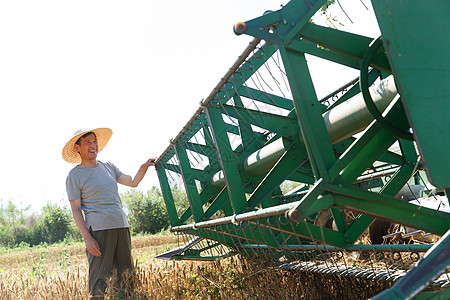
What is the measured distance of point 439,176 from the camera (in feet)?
6.68

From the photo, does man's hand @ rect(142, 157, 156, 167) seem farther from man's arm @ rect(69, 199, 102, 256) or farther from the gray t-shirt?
man's arm @ rect(69, 199, 102, 256)

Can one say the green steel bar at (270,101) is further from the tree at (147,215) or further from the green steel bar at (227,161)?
the tree at (147,215)

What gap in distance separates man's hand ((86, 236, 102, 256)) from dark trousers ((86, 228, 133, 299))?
3.2 inches

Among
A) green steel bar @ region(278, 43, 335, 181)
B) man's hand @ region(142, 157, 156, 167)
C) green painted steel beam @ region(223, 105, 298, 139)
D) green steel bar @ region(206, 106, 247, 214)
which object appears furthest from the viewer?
man's hand @ region(142, 157, 156, 167)

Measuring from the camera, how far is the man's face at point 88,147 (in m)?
4.39

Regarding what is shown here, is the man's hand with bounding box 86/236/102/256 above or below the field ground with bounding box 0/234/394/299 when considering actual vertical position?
above

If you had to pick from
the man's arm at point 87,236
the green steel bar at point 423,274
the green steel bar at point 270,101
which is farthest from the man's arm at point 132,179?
the green steel bar at point 423,274

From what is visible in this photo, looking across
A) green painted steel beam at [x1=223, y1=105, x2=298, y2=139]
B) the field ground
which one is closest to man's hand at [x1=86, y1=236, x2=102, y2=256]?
the field ground

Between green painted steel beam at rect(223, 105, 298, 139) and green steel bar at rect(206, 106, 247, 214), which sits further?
green painted steel beam at rect(223, 105, 298, 139)

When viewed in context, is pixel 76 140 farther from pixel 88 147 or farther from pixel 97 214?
pixel 97 214

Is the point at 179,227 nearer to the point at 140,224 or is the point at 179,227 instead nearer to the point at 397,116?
the point at 397,116

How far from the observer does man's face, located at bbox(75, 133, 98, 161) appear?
4.39 m

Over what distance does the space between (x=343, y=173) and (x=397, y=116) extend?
453 millimetres

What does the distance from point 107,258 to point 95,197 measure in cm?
61
